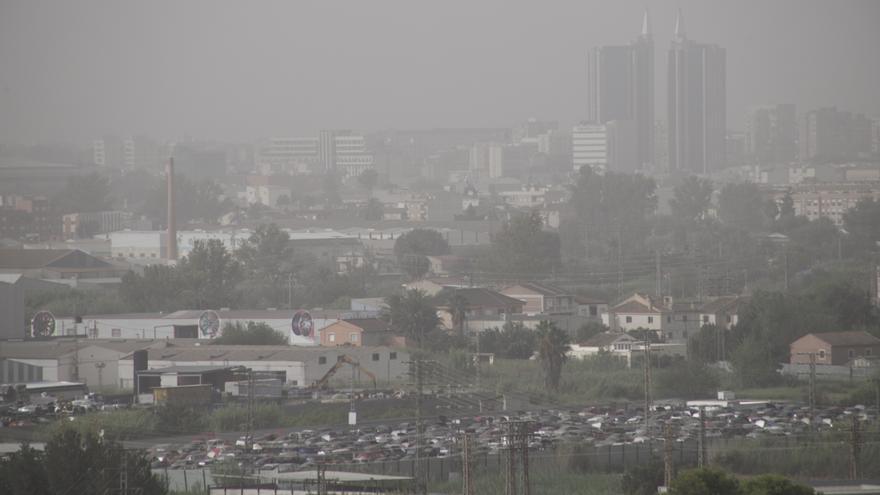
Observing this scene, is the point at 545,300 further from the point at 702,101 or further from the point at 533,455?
the point at 702,101

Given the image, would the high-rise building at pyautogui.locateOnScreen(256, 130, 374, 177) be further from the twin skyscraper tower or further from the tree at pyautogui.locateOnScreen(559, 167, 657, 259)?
the tree at pyautogui.locateOnScreen(559, 167, 657, 259)

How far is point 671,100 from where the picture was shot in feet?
230

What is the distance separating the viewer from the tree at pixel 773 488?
28.2ft

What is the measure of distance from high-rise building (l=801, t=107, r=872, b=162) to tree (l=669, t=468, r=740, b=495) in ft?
172

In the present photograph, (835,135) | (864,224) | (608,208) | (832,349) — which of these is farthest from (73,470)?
(835,135)

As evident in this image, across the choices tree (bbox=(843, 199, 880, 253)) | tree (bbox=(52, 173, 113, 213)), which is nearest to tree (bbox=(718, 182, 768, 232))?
tree (bbox=(843, 199, 880, 253))

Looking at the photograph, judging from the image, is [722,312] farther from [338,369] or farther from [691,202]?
[691,202]

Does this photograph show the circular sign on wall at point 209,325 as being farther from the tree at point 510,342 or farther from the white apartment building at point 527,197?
the white apartment building at point 527,197

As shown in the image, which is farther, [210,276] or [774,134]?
[774,134]

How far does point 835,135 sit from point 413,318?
145 feet

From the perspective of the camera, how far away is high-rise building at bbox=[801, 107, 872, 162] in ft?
202

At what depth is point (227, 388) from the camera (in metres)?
16.6

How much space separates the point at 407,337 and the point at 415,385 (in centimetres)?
320

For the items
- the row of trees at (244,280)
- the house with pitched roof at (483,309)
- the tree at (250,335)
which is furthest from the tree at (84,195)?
the tree at (250,335)
